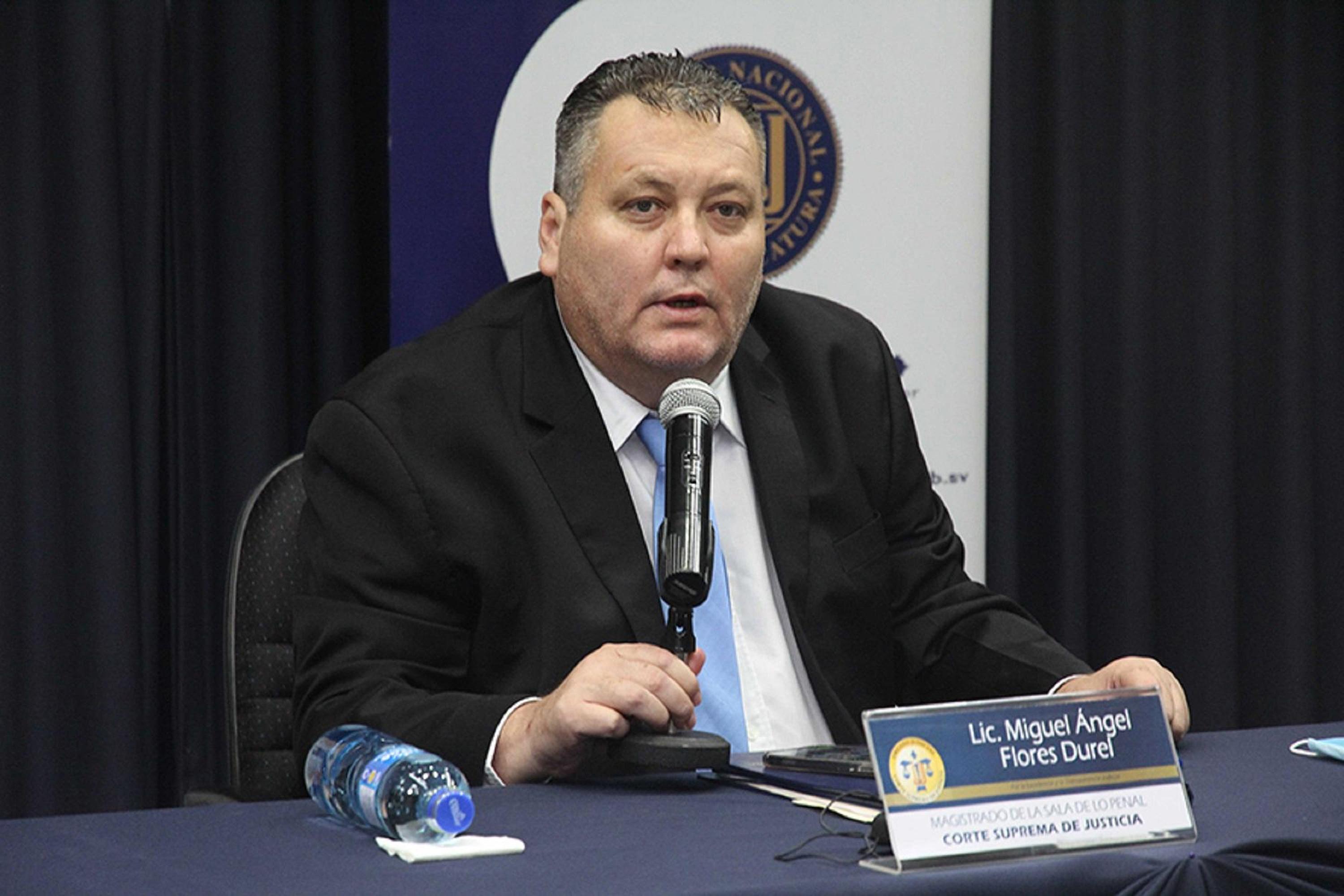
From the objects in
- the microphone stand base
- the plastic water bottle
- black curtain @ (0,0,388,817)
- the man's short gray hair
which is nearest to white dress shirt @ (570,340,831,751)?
the man's short gray hair

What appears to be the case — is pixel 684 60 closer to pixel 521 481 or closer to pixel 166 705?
pixel 521 481

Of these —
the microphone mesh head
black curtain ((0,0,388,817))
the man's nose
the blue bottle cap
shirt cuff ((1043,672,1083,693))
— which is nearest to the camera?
the blue bottle cap

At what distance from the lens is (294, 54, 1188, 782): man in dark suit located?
6.06 ft

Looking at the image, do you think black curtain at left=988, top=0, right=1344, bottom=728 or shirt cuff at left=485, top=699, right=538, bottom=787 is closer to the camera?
shirt cuff at left=485, top=699, right=538, bottom=787

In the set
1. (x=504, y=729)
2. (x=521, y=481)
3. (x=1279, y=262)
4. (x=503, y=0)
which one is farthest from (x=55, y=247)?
(x=1279, y=262)

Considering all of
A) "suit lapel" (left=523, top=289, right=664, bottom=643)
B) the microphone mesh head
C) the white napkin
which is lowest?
the white napkin

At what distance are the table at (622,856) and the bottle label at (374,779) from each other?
0.02 metres

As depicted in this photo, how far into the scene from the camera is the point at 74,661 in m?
2.88

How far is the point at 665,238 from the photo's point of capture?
1940 mm

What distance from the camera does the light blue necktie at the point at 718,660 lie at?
1.88 m

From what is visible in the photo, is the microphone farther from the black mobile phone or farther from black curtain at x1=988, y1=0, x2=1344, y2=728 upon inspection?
black curtain at x1=988, y1=0, x2=1344, y2=728

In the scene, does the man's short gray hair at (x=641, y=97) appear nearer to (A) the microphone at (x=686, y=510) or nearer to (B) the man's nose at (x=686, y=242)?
(B) the man's nose at (x=686, y=242)

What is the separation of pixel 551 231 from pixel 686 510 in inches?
31.4

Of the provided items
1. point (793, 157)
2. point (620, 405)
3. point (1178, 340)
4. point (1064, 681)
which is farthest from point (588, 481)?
point (1178, 340)
